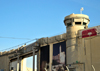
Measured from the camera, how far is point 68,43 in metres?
43.2

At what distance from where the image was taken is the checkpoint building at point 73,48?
128 feet

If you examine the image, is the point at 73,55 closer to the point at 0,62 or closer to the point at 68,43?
the point at 68,43

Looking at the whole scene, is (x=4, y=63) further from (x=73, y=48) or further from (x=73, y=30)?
(x=73, y=30)

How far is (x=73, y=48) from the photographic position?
4181 cm

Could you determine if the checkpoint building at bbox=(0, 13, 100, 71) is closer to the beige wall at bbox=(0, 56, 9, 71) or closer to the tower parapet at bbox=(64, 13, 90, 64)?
the tower parapet at bbox=(64, 13, 90, 64)

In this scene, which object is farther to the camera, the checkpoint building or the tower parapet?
the tower parapet

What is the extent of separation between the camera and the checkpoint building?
3900 centimetres

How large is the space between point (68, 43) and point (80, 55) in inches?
172

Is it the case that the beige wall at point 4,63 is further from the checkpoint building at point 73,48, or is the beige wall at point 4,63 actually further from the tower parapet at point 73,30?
the tower parapet at point 73,30

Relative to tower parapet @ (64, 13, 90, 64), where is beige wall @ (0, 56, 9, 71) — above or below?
below

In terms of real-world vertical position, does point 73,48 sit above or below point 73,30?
below

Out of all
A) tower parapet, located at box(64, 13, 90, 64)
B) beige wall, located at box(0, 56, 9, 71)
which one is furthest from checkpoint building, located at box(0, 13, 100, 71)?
beige wall, located at box(0, 56, 9, 71)

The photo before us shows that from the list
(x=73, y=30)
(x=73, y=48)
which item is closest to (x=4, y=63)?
(x=73, y=48)

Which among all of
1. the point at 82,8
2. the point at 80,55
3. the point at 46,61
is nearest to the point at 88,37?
the point at 80,55
